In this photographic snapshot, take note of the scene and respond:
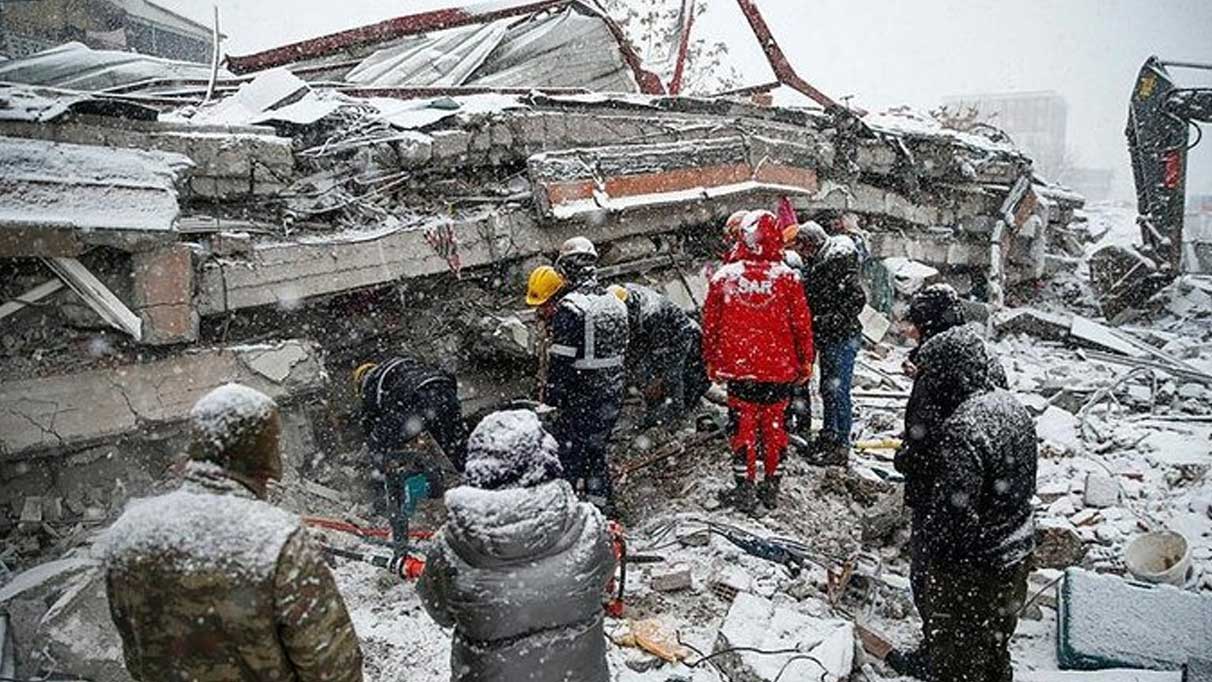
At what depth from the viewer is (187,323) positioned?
431 centimetres

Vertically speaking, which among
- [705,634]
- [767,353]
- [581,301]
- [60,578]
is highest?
[581,301]

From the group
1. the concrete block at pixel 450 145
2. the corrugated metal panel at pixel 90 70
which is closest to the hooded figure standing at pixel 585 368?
the concrete block at pixel 450 145

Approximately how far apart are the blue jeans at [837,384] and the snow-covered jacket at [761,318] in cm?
75

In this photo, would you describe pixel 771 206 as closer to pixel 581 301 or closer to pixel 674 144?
pixel 674 144

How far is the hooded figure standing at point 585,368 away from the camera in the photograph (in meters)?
4.27

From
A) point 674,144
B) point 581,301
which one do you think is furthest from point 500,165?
point 581,301

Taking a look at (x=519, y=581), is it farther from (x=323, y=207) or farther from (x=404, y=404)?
(x=323, y=207)

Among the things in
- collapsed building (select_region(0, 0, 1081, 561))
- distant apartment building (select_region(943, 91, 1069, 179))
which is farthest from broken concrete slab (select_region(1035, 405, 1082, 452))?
distant apartment building (select_region(943, 91, 1069, 179))

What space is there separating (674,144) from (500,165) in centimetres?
154

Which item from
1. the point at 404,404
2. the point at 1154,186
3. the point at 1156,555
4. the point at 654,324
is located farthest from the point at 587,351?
the point at 1154,186

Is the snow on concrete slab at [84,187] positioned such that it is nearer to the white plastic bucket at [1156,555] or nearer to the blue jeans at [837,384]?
the blue jeans at [837,384]

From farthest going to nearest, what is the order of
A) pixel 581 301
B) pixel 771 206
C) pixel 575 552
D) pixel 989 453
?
pixel 771 206, pixel 581 301, pixel 989 453, pixel 575 552

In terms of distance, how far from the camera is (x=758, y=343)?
15.0ft

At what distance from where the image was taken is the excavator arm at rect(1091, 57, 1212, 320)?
434 inches
